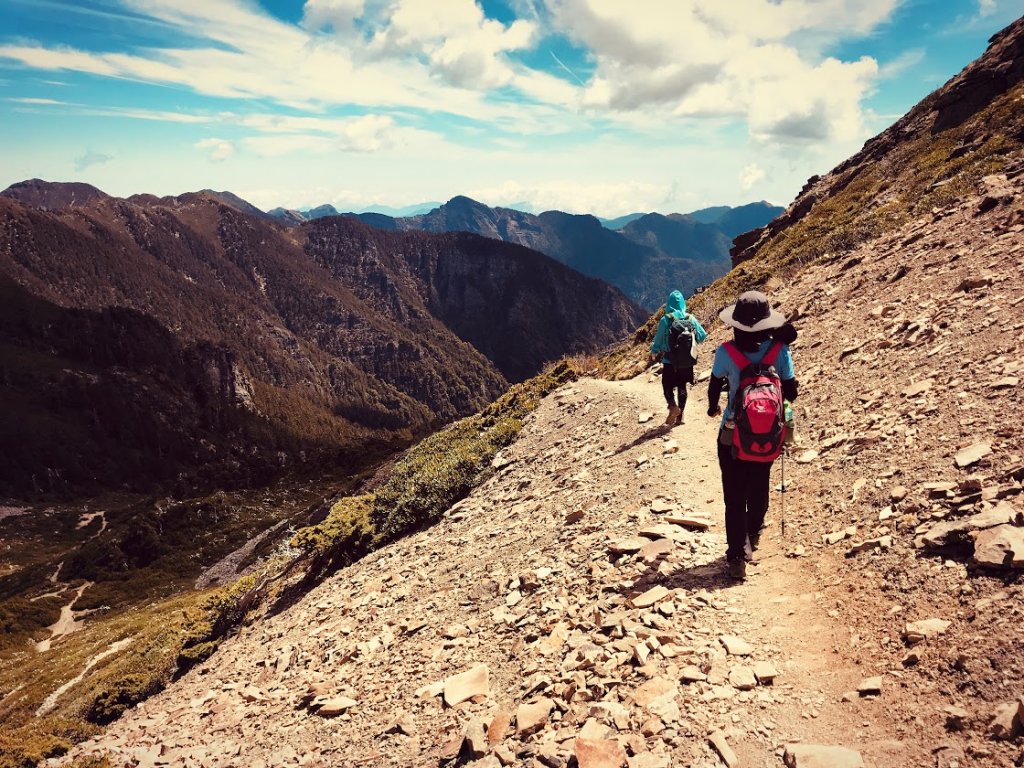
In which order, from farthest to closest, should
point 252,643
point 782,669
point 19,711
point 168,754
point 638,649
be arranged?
1. point 19,711
2. point 252,643
3. point 168,754
4. point 638,649
5. point 782,669

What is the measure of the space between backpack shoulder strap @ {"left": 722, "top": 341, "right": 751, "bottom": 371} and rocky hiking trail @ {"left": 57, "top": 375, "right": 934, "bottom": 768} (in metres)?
2.51

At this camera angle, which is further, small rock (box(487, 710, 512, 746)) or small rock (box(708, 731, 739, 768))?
small rock (box(487, 710, 512, 746))

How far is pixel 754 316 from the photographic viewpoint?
21.7 feet

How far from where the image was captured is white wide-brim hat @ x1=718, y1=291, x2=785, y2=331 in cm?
651

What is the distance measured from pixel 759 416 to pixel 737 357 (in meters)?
0.83

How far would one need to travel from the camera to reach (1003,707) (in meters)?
3.71

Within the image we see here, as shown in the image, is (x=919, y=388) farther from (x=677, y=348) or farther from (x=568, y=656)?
(x=568, y=656)

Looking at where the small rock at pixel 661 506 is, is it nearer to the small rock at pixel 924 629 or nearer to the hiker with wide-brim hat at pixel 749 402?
the hiker with wide-brim hat at pixel 749 402

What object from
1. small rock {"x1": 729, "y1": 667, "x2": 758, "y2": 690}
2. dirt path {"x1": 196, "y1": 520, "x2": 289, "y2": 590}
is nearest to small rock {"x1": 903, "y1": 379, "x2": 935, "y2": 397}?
small rock {"x1": 729, "y1": 667, "x2": 758, "y2": 690}

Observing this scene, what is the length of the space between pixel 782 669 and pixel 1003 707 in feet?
5.52

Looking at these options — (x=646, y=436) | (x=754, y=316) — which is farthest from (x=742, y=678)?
(x=646, y=436)

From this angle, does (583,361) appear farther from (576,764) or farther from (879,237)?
(576,764)

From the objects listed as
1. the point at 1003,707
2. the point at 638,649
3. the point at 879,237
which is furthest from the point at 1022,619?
the point at 879,237

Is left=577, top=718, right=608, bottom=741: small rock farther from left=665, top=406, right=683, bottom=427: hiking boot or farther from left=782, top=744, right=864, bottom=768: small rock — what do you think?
left=665, top=406, right=683, bottom=427: hiking boot
